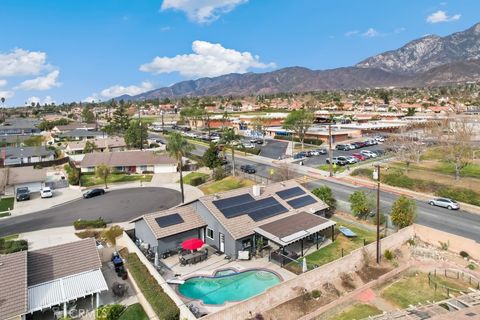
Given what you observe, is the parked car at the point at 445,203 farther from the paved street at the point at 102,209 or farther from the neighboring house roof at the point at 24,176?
the neighboring house roof at the point at 24,176

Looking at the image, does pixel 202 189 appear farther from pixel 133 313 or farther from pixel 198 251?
pixel 133 313

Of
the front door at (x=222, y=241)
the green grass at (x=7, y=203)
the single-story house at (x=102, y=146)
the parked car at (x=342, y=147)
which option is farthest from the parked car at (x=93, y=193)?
the parked car at (x=342, y=147)

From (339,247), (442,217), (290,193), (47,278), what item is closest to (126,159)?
(290,193)

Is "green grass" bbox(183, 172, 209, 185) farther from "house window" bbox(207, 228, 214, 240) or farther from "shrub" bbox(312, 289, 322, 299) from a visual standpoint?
"shrub" bbox(312, 289, 322, 299)

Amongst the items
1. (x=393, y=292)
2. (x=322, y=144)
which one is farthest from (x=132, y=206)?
(x=322, y=144)

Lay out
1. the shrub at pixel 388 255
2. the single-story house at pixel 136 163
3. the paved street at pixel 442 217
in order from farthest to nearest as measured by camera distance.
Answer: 1. the single-story house at pixel 136 163
2. the paved street at pixel 442 217
3. the shrub at pixel 388 255

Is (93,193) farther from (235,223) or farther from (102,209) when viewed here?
(235,223)

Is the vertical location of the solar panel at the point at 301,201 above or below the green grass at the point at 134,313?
above
